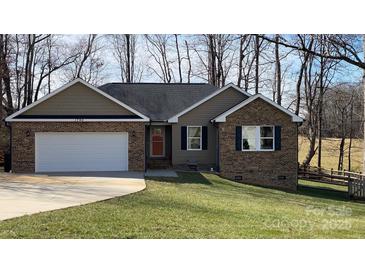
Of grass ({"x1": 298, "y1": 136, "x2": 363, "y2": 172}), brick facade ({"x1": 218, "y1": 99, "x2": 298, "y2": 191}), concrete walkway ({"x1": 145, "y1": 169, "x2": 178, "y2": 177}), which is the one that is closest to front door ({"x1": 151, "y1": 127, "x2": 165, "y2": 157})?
concrete walkway ({"x1": 145, "y1": 169, "x2": 178, "y2": 177})

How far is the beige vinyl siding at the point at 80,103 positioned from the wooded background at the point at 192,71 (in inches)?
401

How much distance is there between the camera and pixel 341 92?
27.9m

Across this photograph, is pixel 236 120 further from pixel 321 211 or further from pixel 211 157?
pixel 321 211

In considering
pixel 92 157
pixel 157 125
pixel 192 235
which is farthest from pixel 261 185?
pixel 192 235

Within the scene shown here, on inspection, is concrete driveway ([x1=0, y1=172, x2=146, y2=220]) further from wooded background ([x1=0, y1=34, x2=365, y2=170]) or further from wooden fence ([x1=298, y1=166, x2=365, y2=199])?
wooded background ([x1=0, y1=34, x2=365, y2=170])

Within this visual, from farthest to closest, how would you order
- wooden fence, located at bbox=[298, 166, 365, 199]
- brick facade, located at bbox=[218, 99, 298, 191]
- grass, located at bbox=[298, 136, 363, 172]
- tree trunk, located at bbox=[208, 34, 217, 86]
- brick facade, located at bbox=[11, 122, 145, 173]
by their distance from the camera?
grass, located at bbox=[298, 136, 363, 172]
tree trunk, located at bbox=[208, 34, 217, 86]
brick facade, located at bbox=[218, 99, 298, 191]
brick facade, located at bbox=[11, 122, 145, 173]
wooden fence, located at bbox=[298, 166, 365, 199]

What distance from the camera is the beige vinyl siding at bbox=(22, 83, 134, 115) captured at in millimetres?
16875

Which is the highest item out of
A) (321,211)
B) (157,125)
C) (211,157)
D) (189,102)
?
(189,102)

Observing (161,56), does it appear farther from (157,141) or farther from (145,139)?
(145,139)

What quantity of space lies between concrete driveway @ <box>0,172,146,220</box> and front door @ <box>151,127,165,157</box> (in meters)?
3.50

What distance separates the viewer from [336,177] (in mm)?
22125

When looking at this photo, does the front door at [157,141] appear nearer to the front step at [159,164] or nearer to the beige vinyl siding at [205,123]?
the front step at [159,164]
